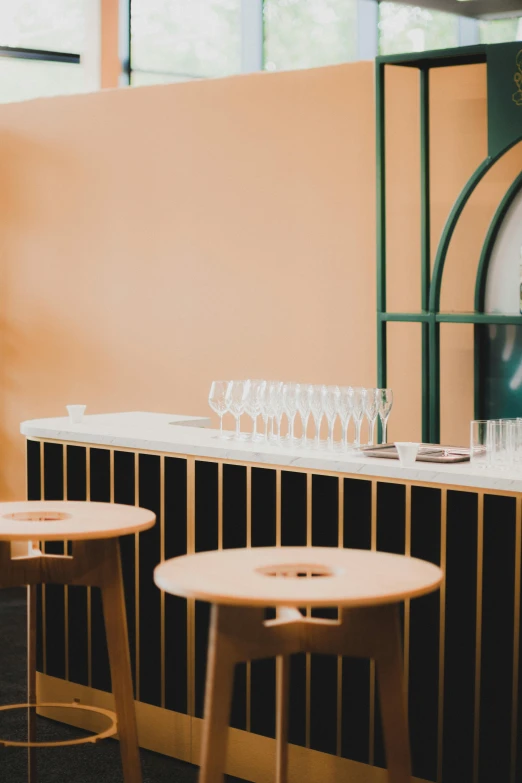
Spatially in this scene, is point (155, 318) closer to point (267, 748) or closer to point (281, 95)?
point (281, 95)

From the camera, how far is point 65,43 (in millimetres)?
7746

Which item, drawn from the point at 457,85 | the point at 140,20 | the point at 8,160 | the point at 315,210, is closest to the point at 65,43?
the point at 140,20

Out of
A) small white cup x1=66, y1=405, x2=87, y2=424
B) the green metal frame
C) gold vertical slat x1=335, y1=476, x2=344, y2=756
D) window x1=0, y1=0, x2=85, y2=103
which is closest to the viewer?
gold vertical slat x1=335, y1=476, x2=344, y2=756

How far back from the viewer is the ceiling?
369cm

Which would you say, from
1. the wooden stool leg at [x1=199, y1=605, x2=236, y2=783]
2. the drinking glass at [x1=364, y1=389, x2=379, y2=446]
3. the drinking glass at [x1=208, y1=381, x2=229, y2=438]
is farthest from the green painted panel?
the wooden stool leg at [x1=199, y1=605, x2=236, y2=783]

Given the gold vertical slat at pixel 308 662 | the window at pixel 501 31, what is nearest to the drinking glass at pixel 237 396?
the gold vertical slat at pixel 308 662

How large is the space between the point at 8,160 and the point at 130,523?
4030mm

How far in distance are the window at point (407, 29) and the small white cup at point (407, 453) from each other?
6.14 m

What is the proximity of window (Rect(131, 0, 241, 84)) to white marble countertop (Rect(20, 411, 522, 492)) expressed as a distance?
4.92 m

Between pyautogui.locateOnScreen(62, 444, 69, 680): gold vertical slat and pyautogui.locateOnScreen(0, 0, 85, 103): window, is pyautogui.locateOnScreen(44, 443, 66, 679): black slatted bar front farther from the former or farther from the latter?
pyautogui.locateOnScreen(0, 0, 85, 103): window

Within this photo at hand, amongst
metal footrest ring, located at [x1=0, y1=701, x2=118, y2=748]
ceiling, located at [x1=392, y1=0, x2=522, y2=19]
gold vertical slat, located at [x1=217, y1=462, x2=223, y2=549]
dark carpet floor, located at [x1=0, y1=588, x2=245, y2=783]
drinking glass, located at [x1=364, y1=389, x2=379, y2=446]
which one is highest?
ceiling, located at [x1=392, y1=0, x2=522, y2=19]

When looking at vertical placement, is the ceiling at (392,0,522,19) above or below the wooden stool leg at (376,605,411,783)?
above

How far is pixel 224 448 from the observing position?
3.12 meters

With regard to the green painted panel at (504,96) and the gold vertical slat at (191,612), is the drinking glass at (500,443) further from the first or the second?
the green painted panel at (504,96)
